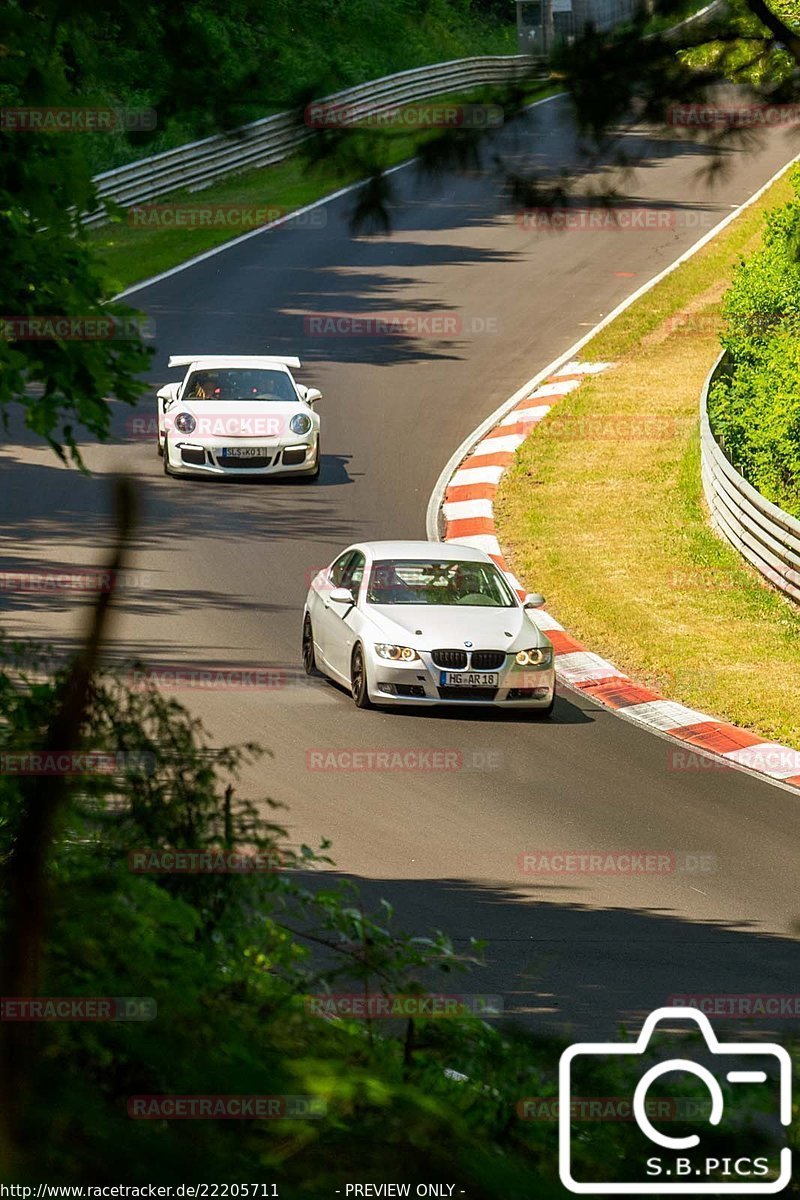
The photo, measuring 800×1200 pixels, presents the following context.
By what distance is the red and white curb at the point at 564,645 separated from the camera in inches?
577

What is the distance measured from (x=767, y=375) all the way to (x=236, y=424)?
734 centimetres

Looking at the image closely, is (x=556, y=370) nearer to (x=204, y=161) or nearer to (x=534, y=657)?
(x=204, y=161)

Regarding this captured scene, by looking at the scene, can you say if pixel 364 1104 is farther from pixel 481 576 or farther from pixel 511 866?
pixel 481 576

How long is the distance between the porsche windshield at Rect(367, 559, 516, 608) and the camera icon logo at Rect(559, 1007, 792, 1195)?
1126 centimetres

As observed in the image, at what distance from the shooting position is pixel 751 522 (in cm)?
2047

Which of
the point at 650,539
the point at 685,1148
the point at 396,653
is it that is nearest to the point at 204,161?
the point at 650,539

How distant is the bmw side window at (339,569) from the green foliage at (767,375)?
6.91m

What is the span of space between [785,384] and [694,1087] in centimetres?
1807

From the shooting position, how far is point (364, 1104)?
128 inches

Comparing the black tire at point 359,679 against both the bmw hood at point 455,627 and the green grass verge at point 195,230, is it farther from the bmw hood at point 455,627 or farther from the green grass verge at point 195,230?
the green grass verge at point 195,230

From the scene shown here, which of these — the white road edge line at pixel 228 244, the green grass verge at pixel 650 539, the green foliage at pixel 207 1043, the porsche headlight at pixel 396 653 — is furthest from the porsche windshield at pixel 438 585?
the white road edge line at pixel 228 244

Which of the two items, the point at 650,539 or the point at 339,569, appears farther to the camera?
the point at 650,539

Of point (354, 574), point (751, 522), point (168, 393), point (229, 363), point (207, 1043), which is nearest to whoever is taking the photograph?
point (207, 1043)

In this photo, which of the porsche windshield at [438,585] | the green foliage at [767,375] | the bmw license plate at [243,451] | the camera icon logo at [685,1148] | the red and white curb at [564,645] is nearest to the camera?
the camera icon logo at [685,1148]
